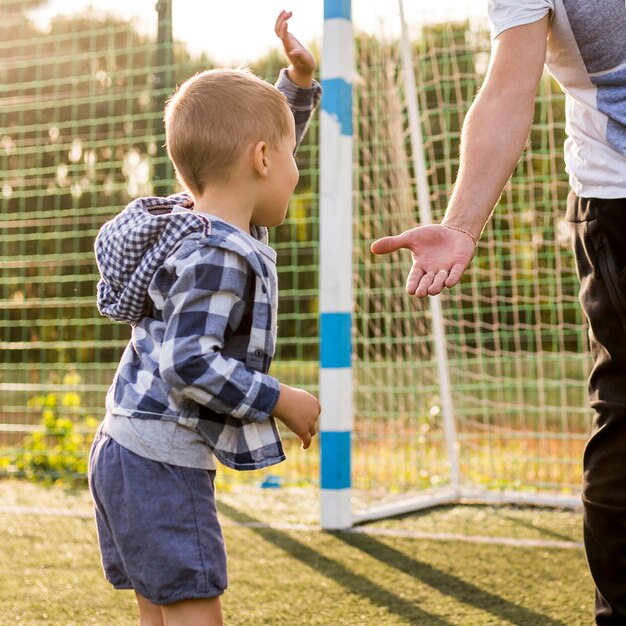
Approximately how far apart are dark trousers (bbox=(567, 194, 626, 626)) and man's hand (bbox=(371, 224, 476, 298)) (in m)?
0.28

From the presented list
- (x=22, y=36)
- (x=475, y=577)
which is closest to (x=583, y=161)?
(x=475, y=577)

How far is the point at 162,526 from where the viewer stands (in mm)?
1359

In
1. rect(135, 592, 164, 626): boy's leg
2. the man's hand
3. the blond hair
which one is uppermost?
the blond hair

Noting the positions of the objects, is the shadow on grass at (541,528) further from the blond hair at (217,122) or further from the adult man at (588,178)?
the blond hair at (217,122)

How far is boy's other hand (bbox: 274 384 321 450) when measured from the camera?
53.3 inches

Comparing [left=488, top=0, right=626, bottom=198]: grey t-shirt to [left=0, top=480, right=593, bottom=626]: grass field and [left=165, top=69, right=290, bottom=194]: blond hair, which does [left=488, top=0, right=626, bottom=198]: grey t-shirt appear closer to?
→ [left=165, top=69, right=290, bottom=194]: blond hair

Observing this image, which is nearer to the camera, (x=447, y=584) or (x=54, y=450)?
(x=447, y=584)

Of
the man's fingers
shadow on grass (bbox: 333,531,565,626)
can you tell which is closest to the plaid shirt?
the man's fingers

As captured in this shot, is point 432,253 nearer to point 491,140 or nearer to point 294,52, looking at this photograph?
point 491,140

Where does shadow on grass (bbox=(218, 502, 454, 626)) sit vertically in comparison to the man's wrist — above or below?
below

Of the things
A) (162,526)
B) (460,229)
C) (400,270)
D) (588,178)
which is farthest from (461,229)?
(400,270)

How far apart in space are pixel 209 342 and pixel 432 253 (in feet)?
1.12

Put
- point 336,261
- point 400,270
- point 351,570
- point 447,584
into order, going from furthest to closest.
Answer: point 400,270 < point 336,261 < point 351,570 < point 447,584

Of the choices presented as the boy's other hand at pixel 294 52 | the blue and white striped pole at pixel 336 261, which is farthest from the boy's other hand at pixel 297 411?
the blue and white striped pole at pixel 336 261
